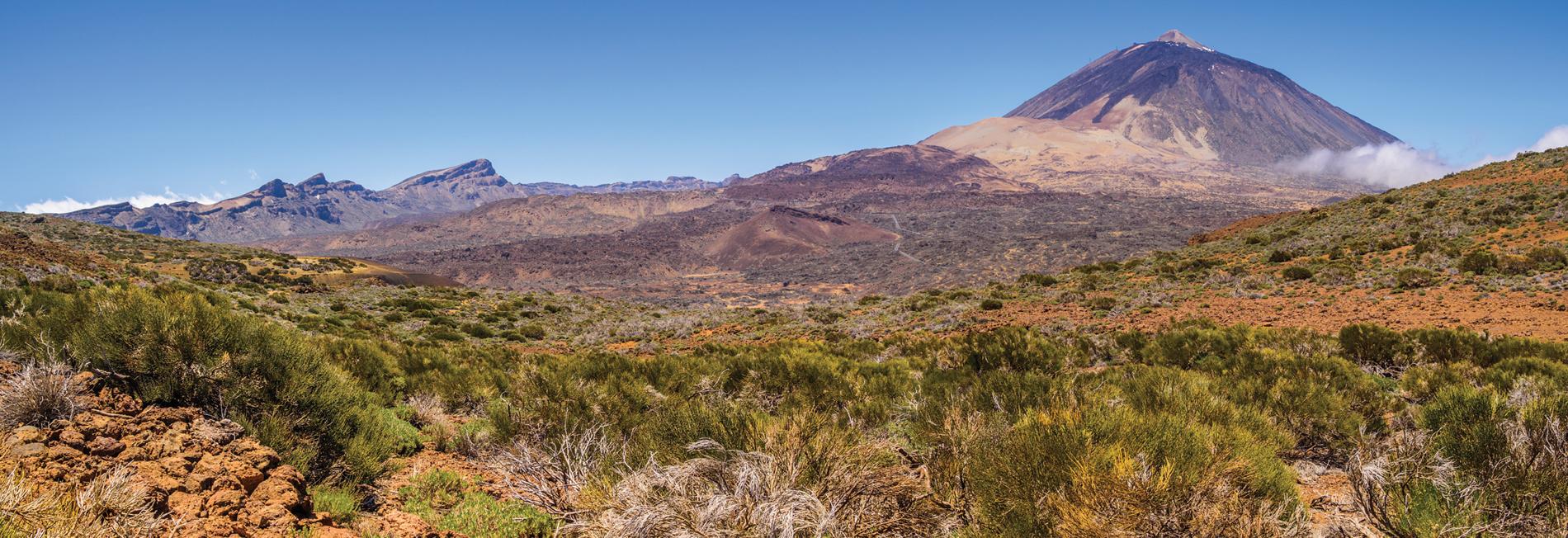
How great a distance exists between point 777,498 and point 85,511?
110 inches

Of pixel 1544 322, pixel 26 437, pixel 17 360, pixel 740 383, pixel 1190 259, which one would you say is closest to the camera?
pixel 26 437

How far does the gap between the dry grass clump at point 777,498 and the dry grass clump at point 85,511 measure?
1.72 metres

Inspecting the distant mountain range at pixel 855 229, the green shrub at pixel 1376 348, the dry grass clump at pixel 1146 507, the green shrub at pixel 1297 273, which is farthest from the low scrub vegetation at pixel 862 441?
the distant mountain range at pixel 855 229

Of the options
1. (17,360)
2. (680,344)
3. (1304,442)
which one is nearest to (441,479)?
(17,360)

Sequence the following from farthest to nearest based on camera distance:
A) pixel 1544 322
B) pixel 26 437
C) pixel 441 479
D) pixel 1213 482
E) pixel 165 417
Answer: pixel 1544 322
pixel 441 479
pixel 165 417
pixel 26 437
pixel 1213 482

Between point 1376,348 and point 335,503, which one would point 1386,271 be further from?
point 335,503

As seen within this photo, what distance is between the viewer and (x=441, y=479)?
473cm

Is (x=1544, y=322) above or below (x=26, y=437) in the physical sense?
below

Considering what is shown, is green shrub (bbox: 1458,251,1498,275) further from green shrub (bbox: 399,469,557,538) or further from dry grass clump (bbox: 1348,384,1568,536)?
green shrub (bbox: 399,469,557,538)

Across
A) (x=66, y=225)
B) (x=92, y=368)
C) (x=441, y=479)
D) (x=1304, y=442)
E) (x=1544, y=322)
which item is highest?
(x=66, y=225)

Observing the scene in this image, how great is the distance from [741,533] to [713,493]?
1.20ft

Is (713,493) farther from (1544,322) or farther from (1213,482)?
(1544,322)

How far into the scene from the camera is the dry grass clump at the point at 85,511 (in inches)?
82.4

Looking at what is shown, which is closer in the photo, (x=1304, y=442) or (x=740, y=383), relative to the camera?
(x=1304, y=442)
